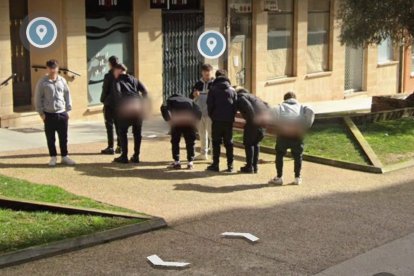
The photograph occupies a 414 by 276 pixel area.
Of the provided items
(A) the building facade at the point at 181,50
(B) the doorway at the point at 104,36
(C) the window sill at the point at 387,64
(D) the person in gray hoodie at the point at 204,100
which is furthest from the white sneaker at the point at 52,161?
(C) the window sill at the point at 387,64

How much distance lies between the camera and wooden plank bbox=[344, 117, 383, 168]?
41.1 feet

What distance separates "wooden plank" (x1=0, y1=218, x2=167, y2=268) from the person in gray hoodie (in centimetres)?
394

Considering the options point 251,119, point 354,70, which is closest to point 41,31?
point 251,119

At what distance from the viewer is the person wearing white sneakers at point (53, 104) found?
11.5 m

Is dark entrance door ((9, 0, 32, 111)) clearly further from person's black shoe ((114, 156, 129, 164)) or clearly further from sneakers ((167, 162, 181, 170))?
sneakers ((167, 162, 181, 170))

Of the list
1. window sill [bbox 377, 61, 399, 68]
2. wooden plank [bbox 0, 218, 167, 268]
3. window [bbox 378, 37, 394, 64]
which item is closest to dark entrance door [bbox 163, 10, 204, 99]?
window sill [bbox 377, 61, 399, 68]

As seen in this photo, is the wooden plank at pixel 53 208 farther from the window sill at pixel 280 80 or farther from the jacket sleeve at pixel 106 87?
the window sill at pixel 280 80

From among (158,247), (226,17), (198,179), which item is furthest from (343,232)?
(226,17)

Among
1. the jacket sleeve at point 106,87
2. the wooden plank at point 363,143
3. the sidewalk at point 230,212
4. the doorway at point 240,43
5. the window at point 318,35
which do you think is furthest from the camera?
the window at point 318,35

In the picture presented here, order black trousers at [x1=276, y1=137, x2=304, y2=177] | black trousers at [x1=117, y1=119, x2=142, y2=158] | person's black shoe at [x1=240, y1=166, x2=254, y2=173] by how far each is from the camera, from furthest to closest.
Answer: black trousers at [x1=117, y1=119, x2=142, y2=158]
person's black shoe at [x1=240, y1=166, x2=254, y2=173]
black trousers at [x1=276, y1=137, x2=304, y2=177]

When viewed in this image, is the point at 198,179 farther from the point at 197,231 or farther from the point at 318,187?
the point at 197,231

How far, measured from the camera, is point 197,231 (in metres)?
8.52

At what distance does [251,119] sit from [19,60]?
22.5ft

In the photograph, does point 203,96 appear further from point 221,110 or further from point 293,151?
point 293,151
